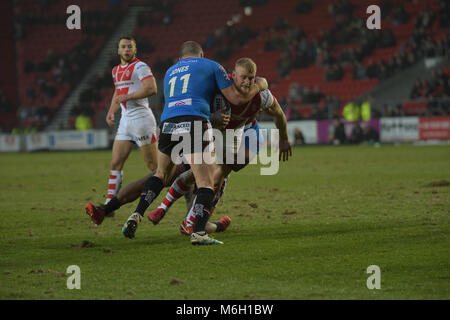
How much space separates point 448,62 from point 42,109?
70.4ft

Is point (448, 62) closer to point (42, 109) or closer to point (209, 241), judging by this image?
point (42, 109)

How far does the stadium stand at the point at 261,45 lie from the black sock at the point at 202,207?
825 inches

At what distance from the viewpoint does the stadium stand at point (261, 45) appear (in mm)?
32094

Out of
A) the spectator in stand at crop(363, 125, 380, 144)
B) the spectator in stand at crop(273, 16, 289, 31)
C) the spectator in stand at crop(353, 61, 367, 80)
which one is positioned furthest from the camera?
the spectator in stand at crop(273, 16, 289, 31)

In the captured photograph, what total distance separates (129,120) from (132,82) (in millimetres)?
500

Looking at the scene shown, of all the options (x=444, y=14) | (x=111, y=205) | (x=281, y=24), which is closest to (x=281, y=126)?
(x=111, y=205)

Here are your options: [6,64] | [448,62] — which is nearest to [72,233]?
[448,62]

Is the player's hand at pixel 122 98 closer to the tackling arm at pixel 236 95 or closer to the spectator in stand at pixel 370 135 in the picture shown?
the tackling arm at pixel 236 95

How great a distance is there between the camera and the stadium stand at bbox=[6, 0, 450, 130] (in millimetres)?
32094

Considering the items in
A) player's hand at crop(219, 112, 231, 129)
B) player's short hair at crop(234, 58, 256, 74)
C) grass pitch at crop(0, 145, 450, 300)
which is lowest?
grass pitch at crop(0, 145, 450, 300)

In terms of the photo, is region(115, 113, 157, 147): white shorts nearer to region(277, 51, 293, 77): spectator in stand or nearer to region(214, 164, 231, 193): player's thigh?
region(214, 164, 231, 193): player's thigh

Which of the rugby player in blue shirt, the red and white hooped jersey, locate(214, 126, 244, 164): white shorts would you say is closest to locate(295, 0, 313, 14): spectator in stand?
the red and white hooped jersey

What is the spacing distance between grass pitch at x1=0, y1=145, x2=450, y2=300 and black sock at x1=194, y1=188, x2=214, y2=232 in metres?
0.24
